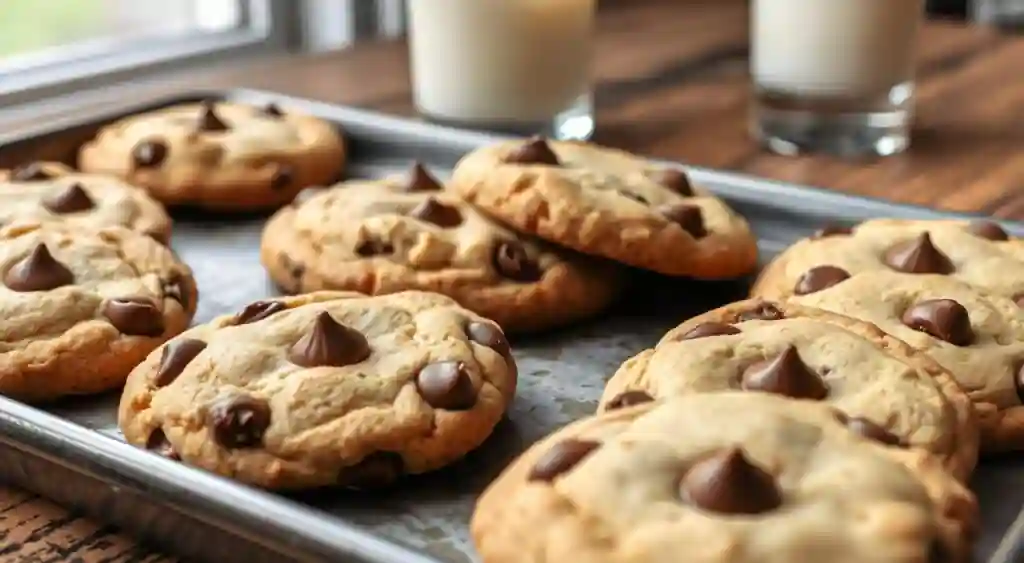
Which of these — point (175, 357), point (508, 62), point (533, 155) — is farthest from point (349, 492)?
point (508, 62)

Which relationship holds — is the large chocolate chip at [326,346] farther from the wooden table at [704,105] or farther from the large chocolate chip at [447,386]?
the wooden table at [704,105]

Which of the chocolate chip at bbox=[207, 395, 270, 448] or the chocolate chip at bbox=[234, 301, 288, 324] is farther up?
the chocolate chip at bbox=[234, 301, 288, 324]

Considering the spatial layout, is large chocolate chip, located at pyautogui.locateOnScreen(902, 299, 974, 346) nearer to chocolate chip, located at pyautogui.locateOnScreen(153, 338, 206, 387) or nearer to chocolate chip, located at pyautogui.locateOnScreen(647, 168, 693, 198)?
chocolate chip, located at pyautogui.locateOnScreen(647, 168, 693, 198)

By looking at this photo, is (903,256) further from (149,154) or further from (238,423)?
(149,154)

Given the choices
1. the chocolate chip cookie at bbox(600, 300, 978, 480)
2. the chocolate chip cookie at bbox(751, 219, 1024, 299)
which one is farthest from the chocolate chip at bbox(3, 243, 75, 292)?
the chocolate chip cookie at bbox(751, 219, 1024, 299)

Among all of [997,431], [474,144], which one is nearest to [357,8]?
[474,144]

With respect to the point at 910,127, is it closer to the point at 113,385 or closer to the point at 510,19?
the point at 510,19

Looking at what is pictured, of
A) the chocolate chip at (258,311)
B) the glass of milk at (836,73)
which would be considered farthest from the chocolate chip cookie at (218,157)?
the glass of milk at (836,73)
